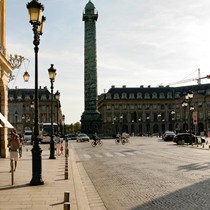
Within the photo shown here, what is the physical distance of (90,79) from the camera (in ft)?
298

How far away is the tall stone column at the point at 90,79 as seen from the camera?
90812 millimetres

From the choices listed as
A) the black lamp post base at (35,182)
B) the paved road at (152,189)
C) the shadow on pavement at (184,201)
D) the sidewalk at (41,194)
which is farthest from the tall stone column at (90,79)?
the shadow on pavement at (184,201)

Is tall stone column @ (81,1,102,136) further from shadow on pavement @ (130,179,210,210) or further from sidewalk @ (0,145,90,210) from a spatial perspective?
shadow on pavement @ (130,179,210,210)

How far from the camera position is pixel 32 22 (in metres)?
14.5

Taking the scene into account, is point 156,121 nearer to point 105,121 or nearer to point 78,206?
point 105,121

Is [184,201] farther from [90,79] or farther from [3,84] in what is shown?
[90,79]

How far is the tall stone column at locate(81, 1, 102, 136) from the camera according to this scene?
3575 inches

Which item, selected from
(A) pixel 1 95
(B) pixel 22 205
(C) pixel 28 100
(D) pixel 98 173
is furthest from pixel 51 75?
(C) pixel 28 100

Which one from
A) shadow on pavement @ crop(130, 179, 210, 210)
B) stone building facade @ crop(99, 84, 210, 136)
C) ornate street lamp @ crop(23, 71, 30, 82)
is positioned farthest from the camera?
stone building facade @ crop(99, 84, 210, 136)

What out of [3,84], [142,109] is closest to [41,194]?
[3,84]

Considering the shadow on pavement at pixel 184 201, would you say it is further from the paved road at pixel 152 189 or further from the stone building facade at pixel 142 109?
the stone building facade at pixel 142 109

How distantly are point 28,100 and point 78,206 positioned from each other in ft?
487

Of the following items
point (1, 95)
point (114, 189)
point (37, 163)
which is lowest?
point (114, 189)

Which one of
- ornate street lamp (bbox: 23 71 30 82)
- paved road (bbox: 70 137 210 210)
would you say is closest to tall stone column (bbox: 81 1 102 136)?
ornate street lamp (bbox: 23 71 30 82)
